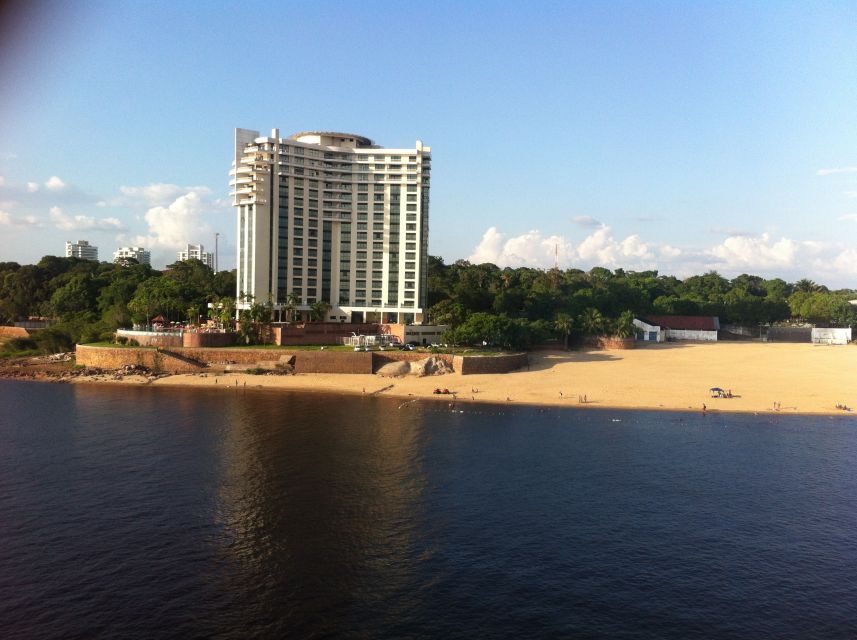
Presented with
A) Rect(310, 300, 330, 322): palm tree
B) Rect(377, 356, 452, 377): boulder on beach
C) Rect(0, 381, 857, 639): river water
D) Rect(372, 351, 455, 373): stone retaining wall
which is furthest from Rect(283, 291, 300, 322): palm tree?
Rect(0, 381, 857, 639): river water

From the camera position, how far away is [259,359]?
9681 centimetres

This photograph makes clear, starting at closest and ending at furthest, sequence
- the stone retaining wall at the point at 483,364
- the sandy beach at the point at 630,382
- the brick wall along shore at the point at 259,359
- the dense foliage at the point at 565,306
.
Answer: the sandy beach at the point at 630,382 < the stone retaining wall at the point at 483,364 < the brick wall along shore at the point at 259,359 < the dense foliage at the point at 565,306

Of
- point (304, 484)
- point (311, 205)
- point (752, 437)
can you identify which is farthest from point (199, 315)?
point (752, 437)

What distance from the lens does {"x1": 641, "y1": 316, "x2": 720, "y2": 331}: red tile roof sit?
151 metres

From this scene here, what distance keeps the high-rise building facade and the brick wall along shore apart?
83.3 ft

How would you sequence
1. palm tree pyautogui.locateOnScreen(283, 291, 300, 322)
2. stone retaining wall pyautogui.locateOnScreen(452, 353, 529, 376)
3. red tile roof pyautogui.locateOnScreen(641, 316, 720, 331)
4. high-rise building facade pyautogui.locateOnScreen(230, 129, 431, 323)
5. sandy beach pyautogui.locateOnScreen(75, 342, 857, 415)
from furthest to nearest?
red tile roof pyautogui.locateOnScreen(641, 316, 720, 331) → high-rise building facade pyautogui.locateOnScreen(230, 129, 431, 323) → palm tree pyautogui.locateOnScreen(283, 291, 300, 322) → stone retaining wall pyautogui.locateOnScreen(452, 353, 529, 376) → sandy beach pyautogui.locateOnScreen(75, 342, 857, 415)

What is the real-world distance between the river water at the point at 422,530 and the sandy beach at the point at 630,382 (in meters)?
13.4

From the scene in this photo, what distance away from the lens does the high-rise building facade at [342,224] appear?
12150 cm

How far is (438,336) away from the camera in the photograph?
4387 inches

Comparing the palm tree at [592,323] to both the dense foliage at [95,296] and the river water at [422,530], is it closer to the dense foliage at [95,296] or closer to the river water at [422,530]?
the river water at [422,530]

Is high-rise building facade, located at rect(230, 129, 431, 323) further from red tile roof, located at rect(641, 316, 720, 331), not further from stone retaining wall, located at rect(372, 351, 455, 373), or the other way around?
red tile roof, located at rect(641, 316, 720, 331)

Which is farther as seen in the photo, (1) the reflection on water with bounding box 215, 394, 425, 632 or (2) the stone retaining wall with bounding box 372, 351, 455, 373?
(2) the stone retaining wall with bounding box 372, 351, 455, 373

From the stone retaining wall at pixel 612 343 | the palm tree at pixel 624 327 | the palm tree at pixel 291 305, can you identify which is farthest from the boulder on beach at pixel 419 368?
the palm tree at pixel 624 327

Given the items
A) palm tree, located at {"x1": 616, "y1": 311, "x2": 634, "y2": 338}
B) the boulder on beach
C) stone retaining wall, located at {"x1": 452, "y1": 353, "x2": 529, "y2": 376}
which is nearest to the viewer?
the boulder on beach
